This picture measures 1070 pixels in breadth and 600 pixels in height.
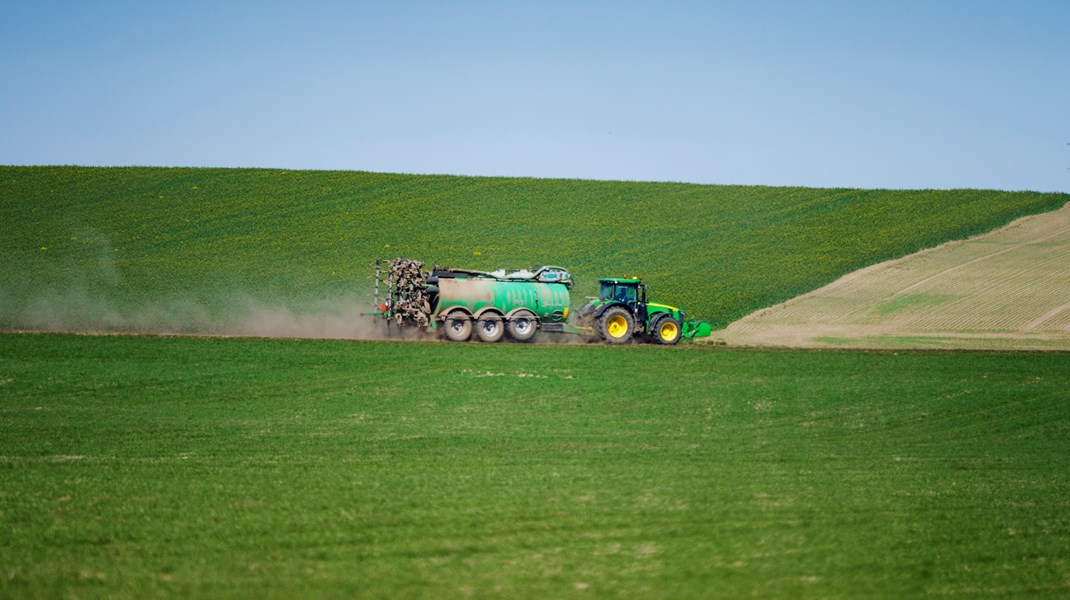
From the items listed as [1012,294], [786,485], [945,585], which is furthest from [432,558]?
[1012,294]

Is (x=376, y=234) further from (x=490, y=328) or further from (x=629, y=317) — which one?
(x=629, y=317)

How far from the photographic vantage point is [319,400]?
2261cm

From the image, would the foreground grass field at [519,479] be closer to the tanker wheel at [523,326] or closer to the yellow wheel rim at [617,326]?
the tanker wheel at [523,326]

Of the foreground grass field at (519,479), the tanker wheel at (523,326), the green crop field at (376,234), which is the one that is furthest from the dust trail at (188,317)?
the foreground grass field at (519,479)

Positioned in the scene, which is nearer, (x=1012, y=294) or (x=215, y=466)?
(x=215, y=466)

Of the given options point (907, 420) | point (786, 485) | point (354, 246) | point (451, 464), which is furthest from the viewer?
point (354, 246)

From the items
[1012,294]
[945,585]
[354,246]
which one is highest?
[354,246]

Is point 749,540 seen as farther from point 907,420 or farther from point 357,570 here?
point 907,420

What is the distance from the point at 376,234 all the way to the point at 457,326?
25061 millimetres

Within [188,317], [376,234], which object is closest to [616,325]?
[188,317]

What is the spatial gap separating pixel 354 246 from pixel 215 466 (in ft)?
135

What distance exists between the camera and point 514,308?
3509 centimetres

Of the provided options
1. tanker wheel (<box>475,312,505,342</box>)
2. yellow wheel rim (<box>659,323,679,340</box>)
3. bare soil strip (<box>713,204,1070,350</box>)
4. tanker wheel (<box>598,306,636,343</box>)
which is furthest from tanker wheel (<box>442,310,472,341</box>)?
bare soil strip (<box>713,204,1070,350</box>)

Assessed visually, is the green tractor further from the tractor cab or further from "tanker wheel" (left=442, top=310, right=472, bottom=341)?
"tanker wheel" (left=442, top=310, right=472, bottom=341)
